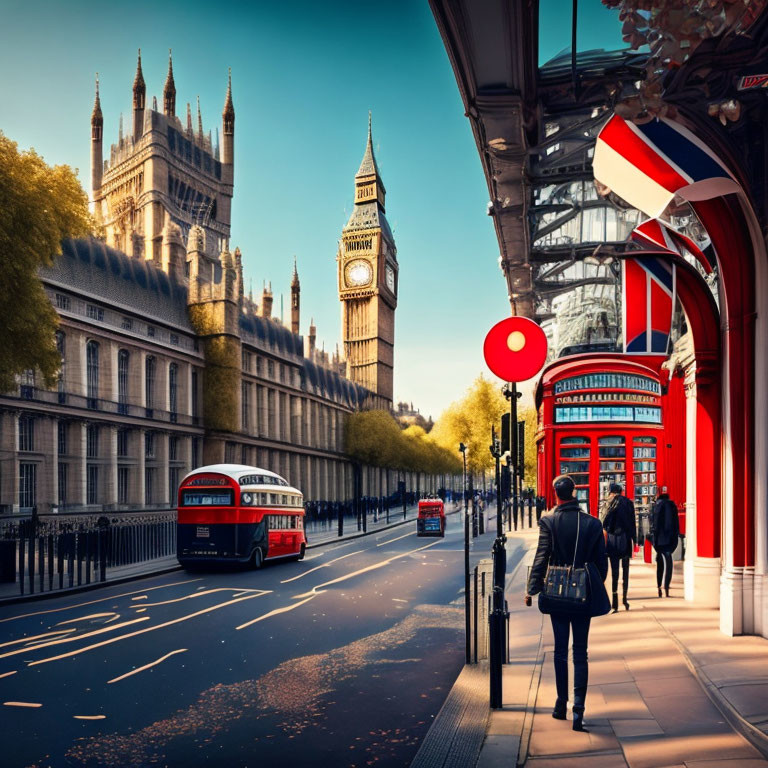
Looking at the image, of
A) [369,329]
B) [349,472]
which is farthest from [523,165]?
[369,329]

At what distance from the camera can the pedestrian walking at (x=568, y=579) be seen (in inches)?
240

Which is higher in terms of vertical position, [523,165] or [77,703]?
[523,165]

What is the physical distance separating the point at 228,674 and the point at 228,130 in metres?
106

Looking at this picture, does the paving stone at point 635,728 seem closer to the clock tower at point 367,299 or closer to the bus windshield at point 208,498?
the bus windshield at point 208,498

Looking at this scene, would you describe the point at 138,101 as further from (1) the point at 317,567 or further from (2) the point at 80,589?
(2) the point at 80,589

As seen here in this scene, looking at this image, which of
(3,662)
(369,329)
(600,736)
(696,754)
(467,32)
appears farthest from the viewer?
(369,329)

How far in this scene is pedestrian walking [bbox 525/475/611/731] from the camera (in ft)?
20.0

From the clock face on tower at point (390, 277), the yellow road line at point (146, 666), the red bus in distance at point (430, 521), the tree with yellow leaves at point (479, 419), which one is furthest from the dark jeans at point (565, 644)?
the clock face on tower at point (390, 277)

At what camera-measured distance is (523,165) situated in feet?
33.0

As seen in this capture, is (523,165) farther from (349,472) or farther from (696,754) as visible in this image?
(349,472)

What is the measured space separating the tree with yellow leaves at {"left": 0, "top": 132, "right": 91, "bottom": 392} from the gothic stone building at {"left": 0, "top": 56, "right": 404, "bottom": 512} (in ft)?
26.2

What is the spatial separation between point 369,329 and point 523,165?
375 feet

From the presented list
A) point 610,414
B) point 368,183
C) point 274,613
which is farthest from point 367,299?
point 274,613

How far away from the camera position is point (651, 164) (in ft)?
20.7
